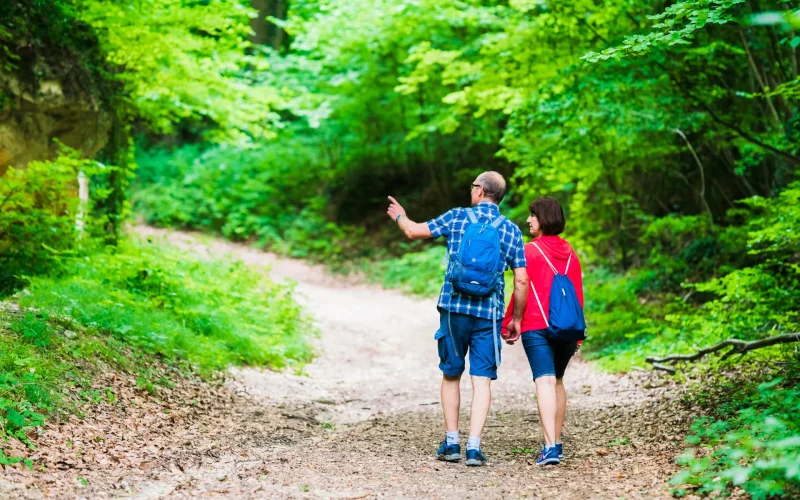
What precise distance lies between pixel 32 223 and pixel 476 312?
18.4 ft

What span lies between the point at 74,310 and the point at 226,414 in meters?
1.73

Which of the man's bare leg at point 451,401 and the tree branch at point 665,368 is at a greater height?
the man's bare leg at point 451,401

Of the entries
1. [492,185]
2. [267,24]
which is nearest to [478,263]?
[492,185]

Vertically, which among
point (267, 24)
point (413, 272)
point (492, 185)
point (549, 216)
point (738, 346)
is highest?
point (267, 24)

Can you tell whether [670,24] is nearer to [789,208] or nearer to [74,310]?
[789,208]

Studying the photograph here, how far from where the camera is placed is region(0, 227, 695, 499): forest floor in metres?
4.00

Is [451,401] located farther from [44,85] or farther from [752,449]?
[44,85]

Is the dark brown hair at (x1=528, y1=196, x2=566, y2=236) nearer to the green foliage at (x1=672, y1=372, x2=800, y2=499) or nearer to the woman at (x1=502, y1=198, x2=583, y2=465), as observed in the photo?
the woman at (x1=502, y1=198, x2=583, y2=465)

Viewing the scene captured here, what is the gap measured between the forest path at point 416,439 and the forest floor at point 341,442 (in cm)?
2

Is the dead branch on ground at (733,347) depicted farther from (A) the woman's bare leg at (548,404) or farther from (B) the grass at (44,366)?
(B) the grass at (44,366)

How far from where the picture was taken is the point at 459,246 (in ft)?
15.0

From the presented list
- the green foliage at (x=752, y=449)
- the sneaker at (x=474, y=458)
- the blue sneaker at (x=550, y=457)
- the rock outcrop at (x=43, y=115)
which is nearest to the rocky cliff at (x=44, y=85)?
the rock outcrop at (x=43, y=115)

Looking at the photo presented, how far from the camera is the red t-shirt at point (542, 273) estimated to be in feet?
15.0

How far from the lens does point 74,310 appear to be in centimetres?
630
